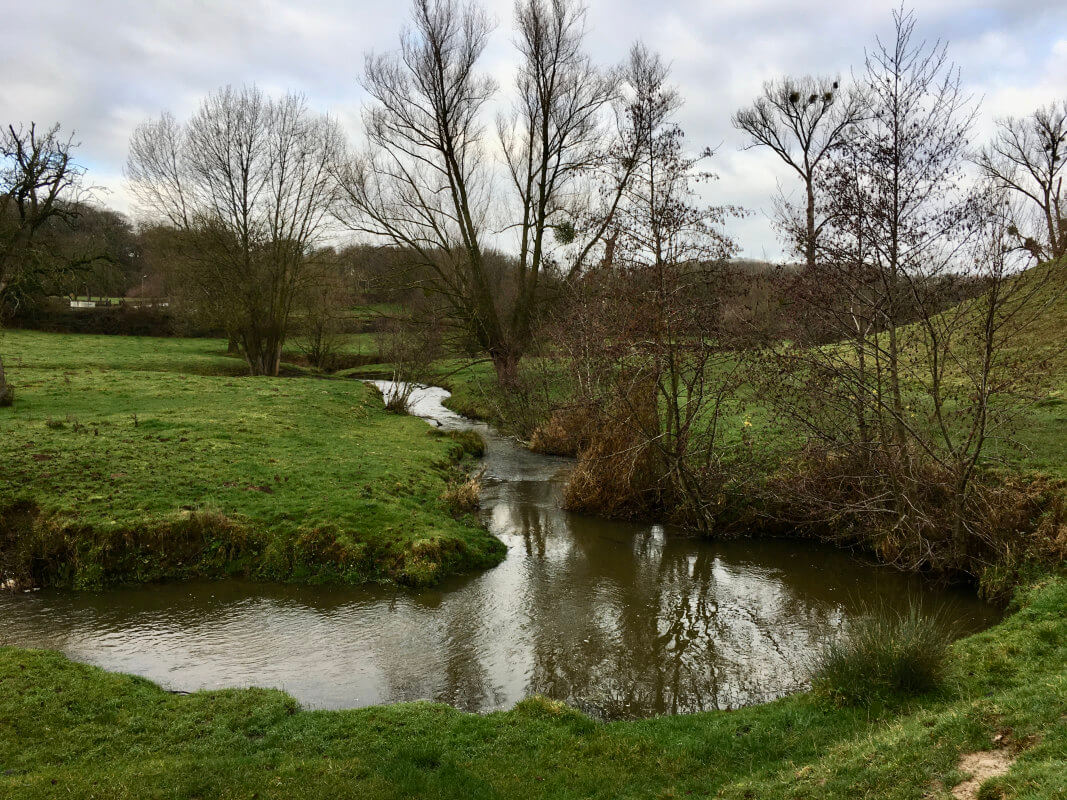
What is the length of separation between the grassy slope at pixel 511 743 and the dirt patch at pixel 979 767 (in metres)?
0.08

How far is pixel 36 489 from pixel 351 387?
18676 mm

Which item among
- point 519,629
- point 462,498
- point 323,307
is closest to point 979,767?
point 519,629

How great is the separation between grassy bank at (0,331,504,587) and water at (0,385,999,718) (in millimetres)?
662

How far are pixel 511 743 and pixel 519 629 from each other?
136 inches

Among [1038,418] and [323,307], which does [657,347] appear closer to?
[1038,418]

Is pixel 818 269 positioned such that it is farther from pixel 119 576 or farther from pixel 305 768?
pixel 119 576

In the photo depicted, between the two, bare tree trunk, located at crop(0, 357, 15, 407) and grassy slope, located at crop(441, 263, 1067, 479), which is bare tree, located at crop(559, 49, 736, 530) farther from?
bare tree trunk, located at crop(0, 357, 15, 407)

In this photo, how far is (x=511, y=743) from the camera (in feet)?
21.2

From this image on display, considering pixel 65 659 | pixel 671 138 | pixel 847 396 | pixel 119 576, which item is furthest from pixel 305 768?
pixel 671 138

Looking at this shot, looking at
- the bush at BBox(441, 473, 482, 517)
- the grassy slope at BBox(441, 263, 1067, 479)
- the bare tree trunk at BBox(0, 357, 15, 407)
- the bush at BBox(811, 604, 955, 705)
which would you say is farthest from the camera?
the bare tree trunk at BBox(0, 357, 15, 407)

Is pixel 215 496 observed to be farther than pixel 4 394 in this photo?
No

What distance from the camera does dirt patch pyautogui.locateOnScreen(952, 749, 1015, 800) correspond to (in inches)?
171

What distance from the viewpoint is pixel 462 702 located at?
312 inches

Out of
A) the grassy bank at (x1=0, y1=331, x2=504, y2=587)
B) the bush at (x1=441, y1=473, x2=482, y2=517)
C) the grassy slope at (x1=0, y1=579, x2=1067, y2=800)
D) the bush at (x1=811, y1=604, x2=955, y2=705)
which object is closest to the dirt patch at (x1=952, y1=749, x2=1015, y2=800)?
the grassy slope at (x1=0, y1=579, x2=1067, y2=800)
